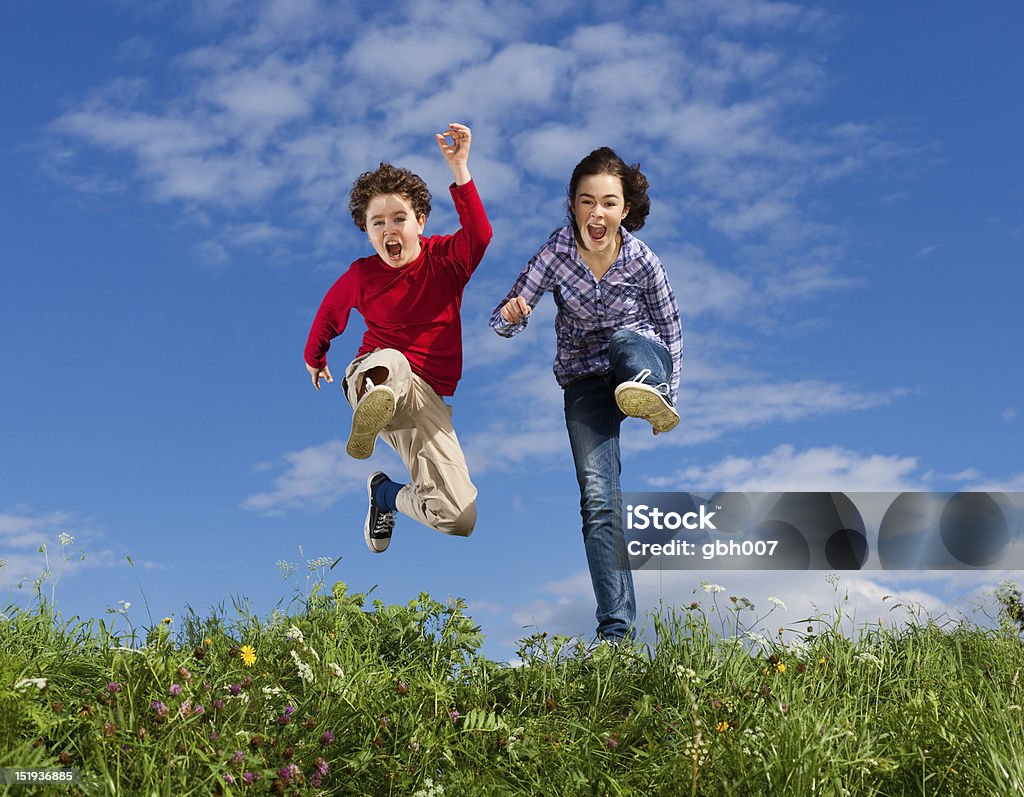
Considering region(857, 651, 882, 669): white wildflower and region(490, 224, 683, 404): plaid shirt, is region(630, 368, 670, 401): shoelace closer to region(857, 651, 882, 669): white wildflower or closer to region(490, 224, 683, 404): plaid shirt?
region(490, 224, 683, 404): plaid shirt

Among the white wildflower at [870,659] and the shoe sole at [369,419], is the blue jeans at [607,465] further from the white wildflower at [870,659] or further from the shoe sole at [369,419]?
the white wildflower at [870,659]

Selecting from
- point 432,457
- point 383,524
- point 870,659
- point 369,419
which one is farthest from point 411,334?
point 870,659

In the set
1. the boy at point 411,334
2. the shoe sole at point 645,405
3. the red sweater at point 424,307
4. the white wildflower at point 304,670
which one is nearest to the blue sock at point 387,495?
the boy at point 411,334

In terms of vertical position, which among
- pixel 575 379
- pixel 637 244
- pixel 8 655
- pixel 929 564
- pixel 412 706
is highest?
pixel 637 244

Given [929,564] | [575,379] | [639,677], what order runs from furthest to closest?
[929,564] < [575,379] < [639,677]

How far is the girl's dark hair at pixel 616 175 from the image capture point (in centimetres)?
648

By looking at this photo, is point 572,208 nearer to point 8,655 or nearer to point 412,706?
point 412,706

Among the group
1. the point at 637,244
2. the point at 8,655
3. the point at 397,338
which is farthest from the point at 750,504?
the point at 8,655

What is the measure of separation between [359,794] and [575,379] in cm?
314

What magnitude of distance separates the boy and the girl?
0.49 meters

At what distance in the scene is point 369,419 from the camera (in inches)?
250

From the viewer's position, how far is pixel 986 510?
7.79 m

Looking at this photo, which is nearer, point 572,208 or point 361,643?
point 361,643

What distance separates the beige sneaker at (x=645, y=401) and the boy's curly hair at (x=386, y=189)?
2099 millimetres
